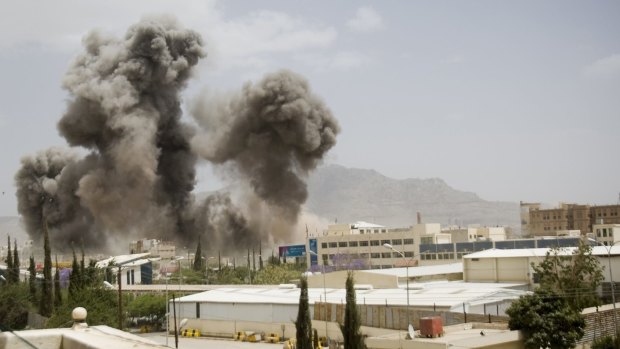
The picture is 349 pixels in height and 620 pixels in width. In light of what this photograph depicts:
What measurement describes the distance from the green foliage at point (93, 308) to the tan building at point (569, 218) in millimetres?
66574

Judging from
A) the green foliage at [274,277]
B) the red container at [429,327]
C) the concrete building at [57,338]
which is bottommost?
the green foliage at [274,277]

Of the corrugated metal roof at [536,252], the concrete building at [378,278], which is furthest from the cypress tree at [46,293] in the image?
the corrugated metal roof at [536,252]

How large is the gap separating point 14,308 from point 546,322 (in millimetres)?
32083

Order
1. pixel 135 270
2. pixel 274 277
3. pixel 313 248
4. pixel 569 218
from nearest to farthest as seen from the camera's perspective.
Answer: pixel 274 277 < pixel 135 270 < pixel 313 248 < pixel 569 218

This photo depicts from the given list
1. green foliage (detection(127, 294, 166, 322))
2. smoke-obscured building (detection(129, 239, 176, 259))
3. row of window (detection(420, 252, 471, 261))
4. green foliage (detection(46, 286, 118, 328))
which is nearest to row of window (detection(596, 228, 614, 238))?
row of window (detection(420, 252, 471, 261))

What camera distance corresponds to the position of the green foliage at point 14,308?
40469 millimetres

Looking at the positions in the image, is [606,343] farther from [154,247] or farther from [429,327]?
[154,247]

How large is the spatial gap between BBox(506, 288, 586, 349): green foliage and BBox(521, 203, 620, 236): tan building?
72428mm

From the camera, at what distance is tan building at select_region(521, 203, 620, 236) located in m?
90.9

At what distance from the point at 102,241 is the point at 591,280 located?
59938 millimetres

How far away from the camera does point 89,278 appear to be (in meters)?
38.0

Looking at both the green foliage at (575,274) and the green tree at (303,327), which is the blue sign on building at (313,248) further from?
the green tree at (303,327)

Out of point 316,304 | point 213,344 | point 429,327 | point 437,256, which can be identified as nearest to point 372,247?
point 437,256

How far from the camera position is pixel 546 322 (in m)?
19.0
